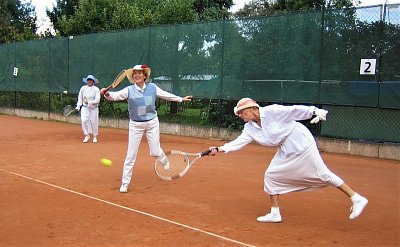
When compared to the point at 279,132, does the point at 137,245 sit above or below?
below

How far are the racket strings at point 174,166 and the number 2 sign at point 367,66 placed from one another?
580cm

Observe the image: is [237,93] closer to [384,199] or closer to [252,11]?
→ [384,199]

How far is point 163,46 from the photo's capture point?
15.1m

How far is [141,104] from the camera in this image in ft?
22.8

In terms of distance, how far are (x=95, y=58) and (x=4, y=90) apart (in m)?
8.07

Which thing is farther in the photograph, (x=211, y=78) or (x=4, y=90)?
(x=4, y=90)

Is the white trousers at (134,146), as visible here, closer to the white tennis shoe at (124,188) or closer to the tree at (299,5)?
the white tennis shoe at (124,188)

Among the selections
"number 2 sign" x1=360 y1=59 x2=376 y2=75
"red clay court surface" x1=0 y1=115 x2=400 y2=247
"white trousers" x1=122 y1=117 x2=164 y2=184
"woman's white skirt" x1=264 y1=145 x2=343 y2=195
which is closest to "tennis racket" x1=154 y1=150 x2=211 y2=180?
"white trousers" x1=122 y1=117 x2=164 y2=184

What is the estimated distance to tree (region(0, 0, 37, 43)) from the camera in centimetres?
3222

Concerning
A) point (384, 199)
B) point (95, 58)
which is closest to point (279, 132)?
point (384, 199)

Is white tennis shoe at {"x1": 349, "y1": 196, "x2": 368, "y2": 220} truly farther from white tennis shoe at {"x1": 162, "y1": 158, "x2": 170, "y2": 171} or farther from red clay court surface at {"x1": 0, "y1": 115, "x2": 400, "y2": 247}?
white tennis shoe at {"x1": 162, "y1": 158, "x2": 170, "y2": 171}

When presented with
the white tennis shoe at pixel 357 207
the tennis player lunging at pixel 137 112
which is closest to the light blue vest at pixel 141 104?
the tennis player lunging at pixel 137 112

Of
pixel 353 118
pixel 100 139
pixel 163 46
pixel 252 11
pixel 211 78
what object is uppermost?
pixel 252 11

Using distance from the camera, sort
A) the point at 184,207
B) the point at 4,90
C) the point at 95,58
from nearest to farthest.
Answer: the point at 184,207 → the point at 95,58 → the point at 4,90
